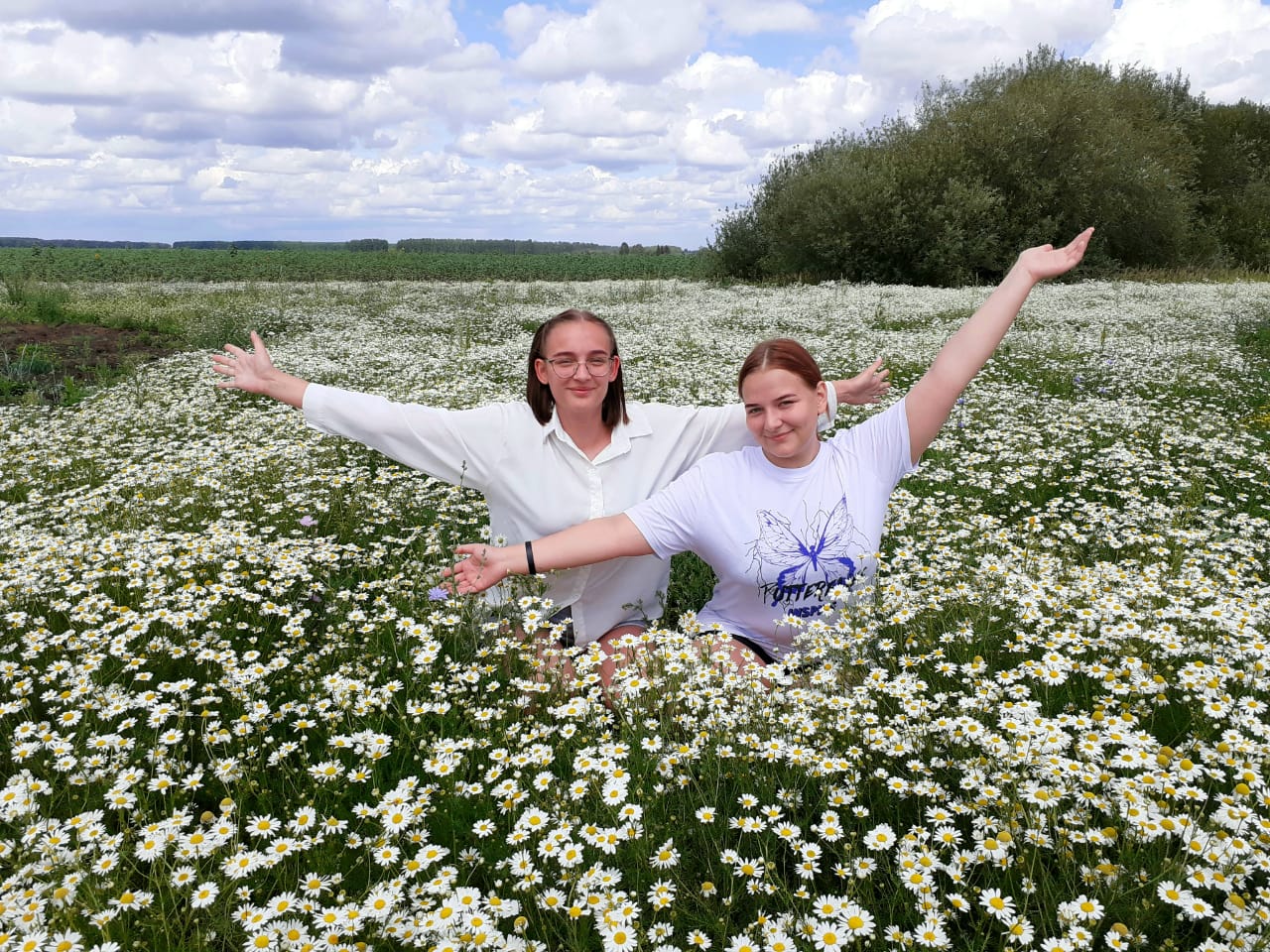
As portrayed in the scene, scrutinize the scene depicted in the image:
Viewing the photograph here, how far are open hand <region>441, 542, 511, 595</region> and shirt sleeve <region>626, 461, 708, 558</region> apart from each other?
27.3 inches

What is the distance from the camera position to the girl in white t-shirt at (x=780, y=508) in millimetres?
3893

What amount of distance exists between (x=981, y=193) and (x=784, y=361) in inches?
1286

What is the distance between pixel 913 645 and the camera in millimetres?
3342

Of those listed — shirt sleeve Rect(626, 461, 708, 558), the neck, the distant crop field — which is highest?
the distant crop field

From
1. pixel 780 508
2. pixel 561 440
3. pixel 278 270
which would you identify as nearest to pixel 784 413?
pixel 780 508

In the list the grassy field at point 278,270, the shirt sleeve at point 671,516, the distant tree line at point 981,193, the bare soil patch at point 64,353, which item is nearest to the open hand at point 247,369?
the shirt sleeve at point 671,516

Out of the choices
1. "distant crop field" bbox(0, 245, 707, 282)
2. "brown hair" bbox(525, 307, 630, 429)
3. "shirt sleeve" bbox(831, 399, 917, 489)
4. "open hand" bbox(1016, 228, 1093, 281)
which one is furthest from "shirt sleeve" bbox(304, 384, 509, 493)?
"distant crop field" bbox(0, 245, 707, 282)

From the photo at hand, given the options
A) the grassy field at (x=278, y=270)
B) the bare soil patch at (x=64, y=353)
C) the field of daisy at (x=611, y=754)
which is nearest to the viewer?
the field of daisy at (x=611, y=754)

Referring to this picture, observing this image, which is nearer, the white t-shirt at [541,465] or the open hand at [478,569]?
the open hand at [478,569]

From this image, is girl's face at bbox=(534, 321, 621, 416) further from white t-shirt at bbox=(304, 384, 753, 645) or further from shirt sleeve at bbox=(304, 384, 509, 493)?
shirt sleeve at bbox=(304, 384, 509, 493)

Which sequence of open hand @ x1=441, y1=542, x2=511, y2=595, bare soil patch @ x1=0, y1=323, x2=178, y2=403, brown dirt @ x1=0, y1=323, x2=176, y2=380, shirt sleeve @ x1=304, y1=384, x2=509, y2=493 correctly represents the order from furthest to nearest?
brown dirt @ x1=0, y1=323, x2=176, y2=380
bare soil patch @ x1=0, y1=323, x2=178, y2=403
shirt sleeve @ x1=304, y1=384, x2=509, y2=493
open hand @ x1=441, y1=542, x2=511, y2=595

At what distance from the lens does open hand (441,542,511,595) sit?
3.70 metres

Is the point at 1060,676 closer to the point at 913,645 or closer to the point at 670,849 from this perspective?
the point at 913,645

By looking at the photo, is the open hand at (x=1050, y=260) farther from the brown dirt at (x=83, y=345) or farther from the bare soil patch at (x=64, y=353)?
the brown dirt at (x=83, y=345)
